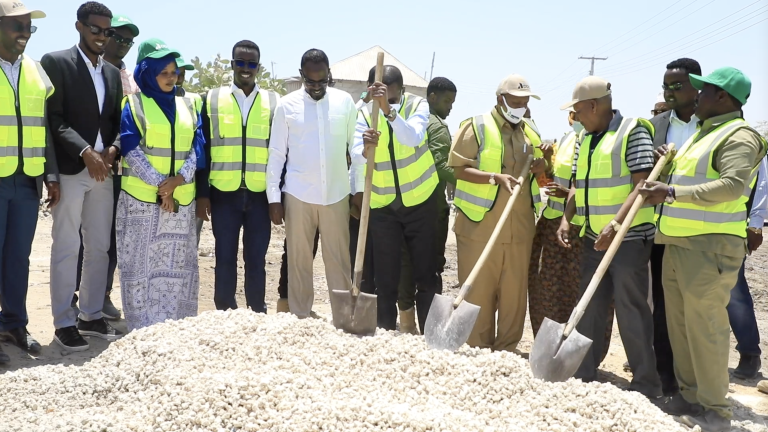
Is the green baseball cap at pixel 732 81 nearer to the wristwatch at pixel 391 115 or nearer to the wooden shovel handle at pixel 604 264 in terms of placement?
the wooden shovel handle at pixel 604 264

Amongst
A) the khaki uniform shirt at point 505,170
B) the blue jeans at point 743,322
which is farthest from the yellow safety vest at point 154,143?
the blue jeans at point 743,322

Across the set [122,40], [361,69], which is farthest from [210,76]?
[361,69]

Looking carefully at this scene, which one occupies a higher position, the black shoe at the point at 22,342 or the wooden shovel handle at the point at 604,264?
the wooden shovel handle at the point at 604,264

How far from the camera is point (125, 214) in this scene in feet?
16.7

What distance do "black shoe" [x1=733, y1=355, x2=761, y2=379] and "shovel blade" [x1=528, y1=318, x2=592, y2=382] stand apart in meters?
2.12

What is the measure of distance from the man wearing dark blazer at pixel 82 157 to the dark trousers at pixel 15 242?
0.20 metres

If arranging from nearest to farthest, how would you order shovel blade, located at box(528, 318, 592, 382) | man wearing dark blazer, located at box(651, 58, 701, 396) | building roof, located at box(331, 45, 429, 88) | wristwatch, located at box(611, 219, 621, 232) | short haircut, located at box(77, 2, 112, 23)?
1. shovel blade, located at box(528, 318, 592, 382)
2. wristwatch, located at box(611, 219, 621, 232)
3. man wearing dark blazer, located at box(651, 58, 701, 396)
4. short haircut, located at box(77, 2, 112, 23)
5. building roof, located at box(331, 45, 429, 88)

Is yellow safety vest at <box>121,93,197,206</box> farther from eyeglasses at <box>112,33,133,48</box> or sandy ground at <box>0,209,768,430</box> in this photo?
sandy ground at <box>0,209,768,430</box>

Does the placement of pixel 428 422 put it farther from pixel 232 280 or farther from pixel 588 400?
pixel 232 280

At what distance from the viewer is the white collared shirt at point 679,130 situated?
471 centimetres

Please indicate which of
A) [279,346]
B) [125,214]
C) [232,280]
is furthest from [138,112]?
[279,346]

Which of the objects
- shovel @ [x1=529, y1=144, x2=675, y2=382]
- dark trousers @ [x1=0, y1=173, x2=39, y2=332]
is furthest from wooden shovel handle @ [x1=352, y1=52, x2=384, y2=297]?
dark trousers @ [x1=0, y1=173, x2=39, y2=332]

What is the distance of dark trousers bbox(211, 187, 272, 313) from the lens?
5.29 m

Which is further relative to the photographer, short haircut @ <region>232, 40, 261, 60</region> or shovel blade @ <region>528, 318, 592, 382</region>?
short haircut @ <region>232, 40, 261, 60</region>
